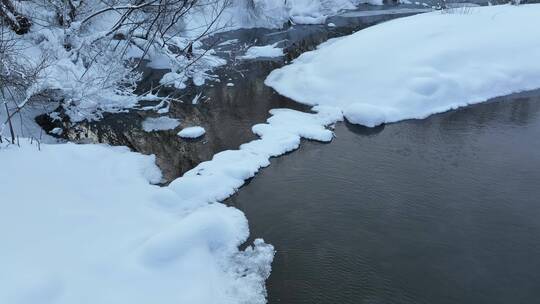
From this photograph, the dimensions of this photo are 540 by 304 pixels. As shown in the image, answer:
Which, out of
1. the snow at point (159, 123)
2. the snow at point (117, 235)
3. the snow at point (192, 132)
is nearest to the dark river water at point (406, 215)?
the snow at point (117, 235)

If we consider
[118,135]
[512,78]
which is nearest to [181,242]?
[118,135]

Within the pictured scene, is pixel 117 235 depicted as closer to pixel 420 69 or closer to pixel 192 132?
pixel 192 132

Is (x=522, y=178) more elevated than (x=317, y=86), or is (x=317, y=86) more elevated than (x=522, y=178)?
(x=317, y=86)

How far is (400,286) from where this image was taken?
5836mm

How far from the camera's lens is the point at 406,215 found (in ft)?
24.1

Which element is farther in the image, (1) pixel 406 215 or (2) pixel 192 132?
(2) pixel 192 132

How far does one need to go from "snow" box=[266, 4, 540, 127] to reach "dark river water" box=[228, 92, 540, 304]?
1266mm

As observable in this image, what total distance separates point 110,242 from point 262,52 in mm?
13957

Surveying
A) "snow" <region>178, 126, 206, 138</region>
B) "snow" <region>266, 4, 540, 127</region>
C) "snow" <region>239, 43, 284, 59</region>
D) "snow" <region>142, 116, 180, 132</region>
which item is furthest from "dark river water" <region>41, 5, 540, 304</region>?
"snow" <region>239, 43, 284, 59</region>

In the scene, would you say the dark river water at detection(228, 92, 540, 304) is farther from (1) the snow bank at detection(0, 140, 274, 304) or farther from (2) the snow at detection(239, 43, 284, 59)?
(2) the snow at detection(239, 43, 284, 59)

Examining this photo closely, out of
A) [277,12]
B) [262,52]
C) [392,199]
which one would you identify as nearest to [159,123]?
[392,199]

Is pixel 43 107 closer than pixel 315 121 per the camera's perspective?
No

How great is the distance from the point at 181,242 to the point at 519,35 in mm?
12975

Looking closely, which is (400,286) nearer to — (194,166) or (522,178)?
(522,178)
